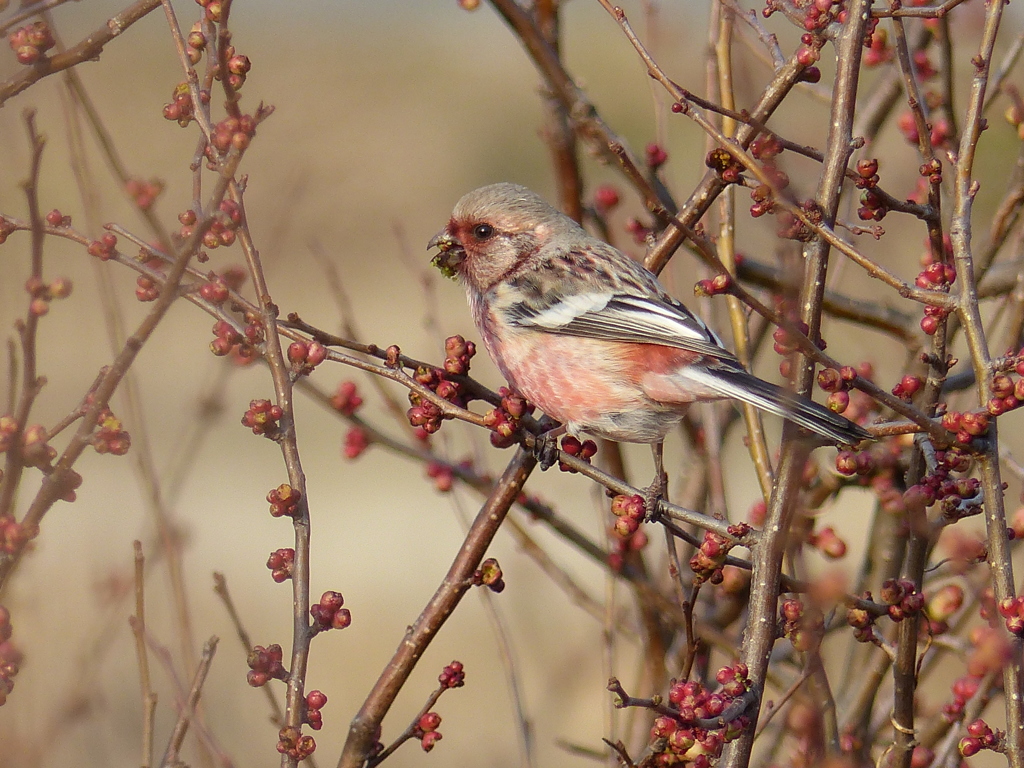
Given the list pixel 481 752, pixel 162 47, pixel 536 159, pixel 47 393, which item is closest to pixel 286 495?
pixel 481 752

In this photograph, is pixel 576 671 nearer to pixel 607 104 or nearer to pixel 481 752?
pixel 481 752

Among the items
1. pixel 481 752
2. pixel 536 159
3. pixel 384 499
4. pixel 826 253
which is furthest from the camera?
pixel 536 159

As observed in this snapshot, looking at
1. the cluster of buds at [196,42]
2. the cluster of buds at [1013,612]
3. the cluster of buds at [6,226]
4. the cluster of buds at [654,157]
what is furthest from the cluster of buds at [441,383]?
the cluster of buds at [1013,612]

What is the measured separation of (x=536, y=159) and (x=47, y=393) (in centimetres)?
951

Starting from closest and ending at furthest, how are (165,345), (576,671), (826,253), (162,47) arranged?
(826,253), (576,671), (165,345), (162,47)

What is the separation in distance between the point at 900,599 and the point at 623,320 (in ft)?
5.95

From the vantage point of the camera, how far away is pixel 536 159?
19.3 m

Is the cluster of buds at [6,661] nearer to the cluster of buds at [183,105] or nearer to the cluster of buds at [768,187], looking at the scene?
the cluster of buds at [183,105]

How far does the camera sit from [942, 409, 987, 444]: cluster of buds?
2359mm

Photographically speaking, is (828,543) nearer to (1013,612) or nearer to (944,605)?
(944,605)

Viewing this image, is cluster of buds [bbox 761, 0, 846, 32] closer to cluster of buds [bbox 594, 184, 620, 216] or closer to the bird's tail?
the bird's tail

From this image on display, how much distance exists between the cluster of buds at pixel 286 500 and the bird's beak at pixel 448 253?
2357mm

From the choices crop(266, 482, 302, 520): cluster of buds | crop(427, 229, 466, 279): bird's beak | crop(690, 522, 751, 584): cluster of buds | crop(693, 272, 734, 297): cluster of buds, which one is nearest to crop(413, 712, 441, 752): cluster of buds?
crop(266, 482, 302, 520): cluster of buds

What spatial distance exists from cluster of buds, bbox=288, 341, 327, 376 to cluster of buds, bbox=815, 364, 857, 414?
1.12m
